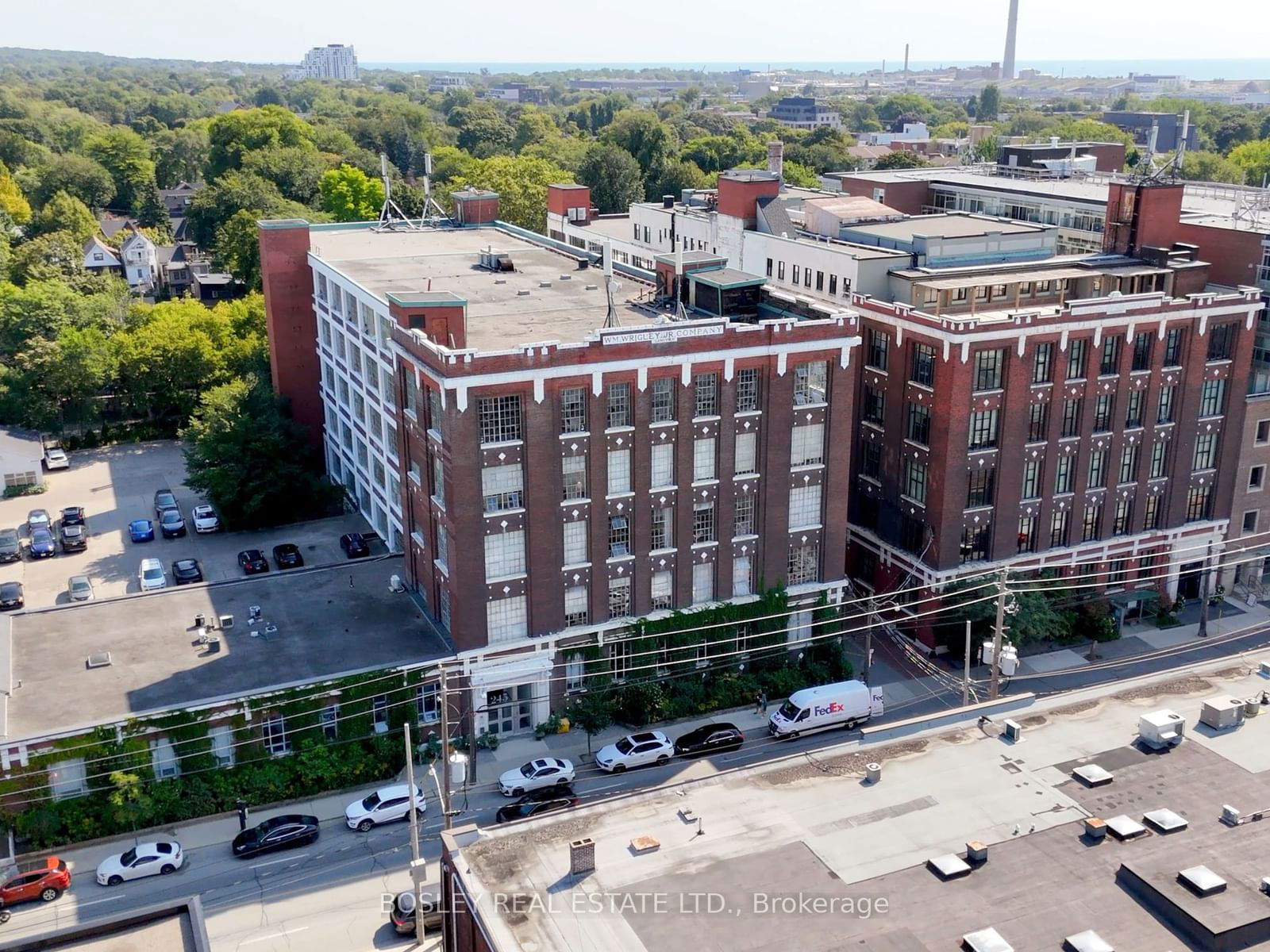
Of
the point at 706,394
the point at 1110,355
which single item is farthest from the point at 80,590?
the point at 1110,355

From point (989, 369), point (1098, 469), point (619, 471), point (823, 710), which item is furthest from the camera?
point (1098, 469)

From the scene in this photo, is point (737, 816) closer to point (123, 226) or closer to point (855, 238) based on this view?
point (855, 238)

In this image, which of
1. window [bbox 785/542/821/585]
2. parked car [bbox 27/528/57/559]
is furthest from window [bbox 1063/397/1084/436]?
parked car [bbox 27/528/57/559]

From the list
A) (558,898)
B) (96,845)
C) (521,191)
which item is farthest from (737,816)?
(521,191)

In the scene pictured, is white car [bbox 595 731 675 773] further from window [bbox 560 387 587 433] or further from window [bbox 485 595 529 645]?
window [bbox 560 387 587 433]

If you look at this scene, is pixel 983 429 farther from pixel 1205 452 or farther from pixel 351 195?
pixel 351 195
